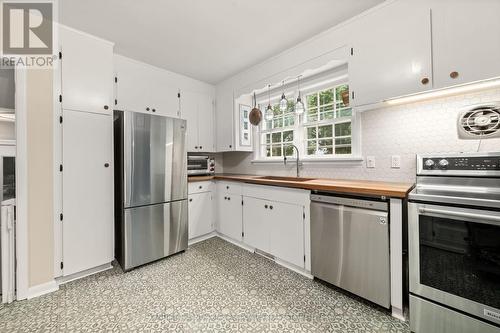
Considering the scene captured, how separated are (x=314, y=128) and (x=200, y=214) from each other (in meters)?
2.04

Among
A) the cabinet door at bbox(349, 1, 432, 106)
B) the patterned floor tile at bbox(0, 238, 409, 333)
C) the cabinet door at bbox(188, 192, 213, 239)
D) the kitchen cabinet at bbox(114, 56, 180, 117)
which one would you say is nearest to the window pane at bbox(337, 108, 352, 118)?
the cabinet door at bbox(349, 1, 432, 106)

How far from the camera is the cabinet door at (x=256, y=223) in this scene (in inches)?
96.3

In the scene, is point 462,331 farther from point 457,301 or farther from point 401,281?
point 401,281

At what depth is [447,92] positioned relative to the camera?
1.64m

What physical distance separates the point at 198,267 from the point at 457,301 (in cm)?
215

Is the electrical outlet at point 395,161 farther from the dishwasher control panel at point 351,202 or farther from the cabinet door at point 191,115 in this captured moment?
the cabinet door at point 191,115

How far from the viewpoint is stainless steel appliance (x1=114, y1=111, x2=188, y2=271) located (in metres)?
2.25

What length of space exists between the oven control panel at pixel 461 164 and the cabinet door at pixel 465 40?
21.2 inches

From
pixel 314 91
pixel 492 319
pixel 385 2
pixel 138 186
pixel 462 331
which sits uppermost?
pixel 385 2

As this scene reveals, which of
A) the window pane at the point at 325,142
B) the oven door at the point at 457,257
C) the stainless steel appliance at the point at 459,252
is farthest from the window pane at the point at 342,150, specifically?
the oven door at the point at 457,257

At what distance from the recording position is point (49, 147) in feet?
6.34

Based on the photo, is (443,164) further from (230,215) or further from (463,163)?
(230,215)

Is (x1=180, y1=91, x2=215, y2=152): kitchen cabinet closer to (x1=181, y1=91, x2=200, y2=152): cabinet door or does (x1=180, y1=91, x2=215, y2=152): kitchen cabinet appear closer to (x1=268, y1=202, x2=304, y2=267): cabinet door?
(x1=181, y1=91, x2=200, y2=152): cabinet door

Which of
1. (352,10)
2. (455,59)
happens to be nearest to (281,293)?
(455,59)
